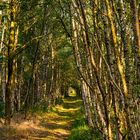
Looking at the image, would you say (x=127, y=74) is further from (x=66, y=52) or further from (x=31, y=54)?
(x=66, y=52)

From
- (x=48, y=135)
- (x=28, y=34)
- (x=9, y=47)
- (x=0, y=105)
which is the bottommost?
(x=48, y=135)

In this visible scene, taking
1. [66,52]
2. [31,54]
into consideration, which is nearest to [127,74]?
[31,54]

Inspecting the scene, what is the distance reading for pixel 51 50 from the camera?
34.7m

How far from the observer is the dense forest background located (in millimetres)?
4883

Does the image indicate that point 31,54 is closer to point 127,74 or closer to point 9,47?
point 9,47

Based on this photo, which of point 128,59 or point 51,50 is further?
point 51,50

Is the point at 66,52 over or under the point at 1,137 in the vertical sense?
over

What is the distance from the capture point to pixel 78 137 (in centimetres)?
1541

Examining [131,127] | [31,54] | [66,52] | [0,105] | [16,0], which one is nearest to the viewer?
[131,127]

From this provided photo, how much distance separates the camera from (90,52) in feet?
19.6

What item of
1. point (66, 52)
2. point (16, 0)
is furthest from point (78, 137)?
point (66, 52)

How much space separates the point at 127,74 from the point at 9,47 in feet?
35.9

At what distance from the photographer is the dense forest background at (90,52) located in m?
4.88

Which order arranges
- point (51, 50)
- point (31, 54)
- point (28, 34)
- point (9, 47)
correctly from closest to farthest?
1. point (9, 47)
2. point (28, 34)
3. point (31, 54)
4. point (51, 50)
